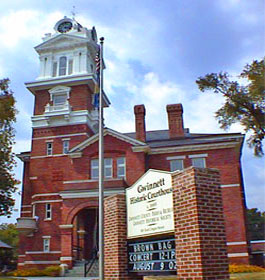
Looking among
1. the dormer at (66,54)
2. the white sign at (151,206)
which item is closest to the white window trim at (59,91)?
the dormer at (66,54)

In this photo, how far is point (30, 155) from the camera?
34156 mm

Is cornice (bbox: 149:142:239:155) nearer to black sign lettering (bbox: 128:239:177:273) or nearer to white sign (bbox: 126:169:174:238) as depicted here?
white sign (bbox: 126:169:174:238)

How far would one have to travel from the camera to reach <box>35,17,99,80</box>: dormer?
35438 millimetres

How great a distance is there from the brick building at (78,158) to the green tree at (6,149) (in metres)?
2.03

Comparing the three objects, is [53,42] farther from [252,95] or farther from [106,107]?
[252,95]

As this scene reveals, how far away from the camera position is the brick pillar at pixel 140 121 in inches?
1287

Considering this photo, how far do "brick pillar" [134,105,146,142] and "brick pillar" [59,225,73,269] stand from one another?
1137cm

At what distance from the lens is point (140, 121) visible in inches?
1300

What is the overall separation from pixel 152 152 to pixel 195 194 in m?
21.9

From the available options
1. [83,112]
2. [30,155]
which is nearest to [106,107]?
[83,112]

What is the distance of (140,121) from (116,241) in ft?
77.3

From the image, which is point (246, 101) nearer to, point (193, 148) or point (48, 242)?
point (193, 148)

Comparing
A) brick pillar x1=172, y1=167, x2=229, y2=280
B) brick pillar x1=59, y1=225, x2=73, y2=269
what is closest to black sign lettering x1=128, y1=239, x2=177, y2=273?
brick pillar x1=172, y1=167, x2=229, y2=280

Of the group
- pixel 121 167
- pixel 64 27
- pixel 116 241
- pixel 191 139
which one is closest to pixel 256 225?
pixel 191 139
